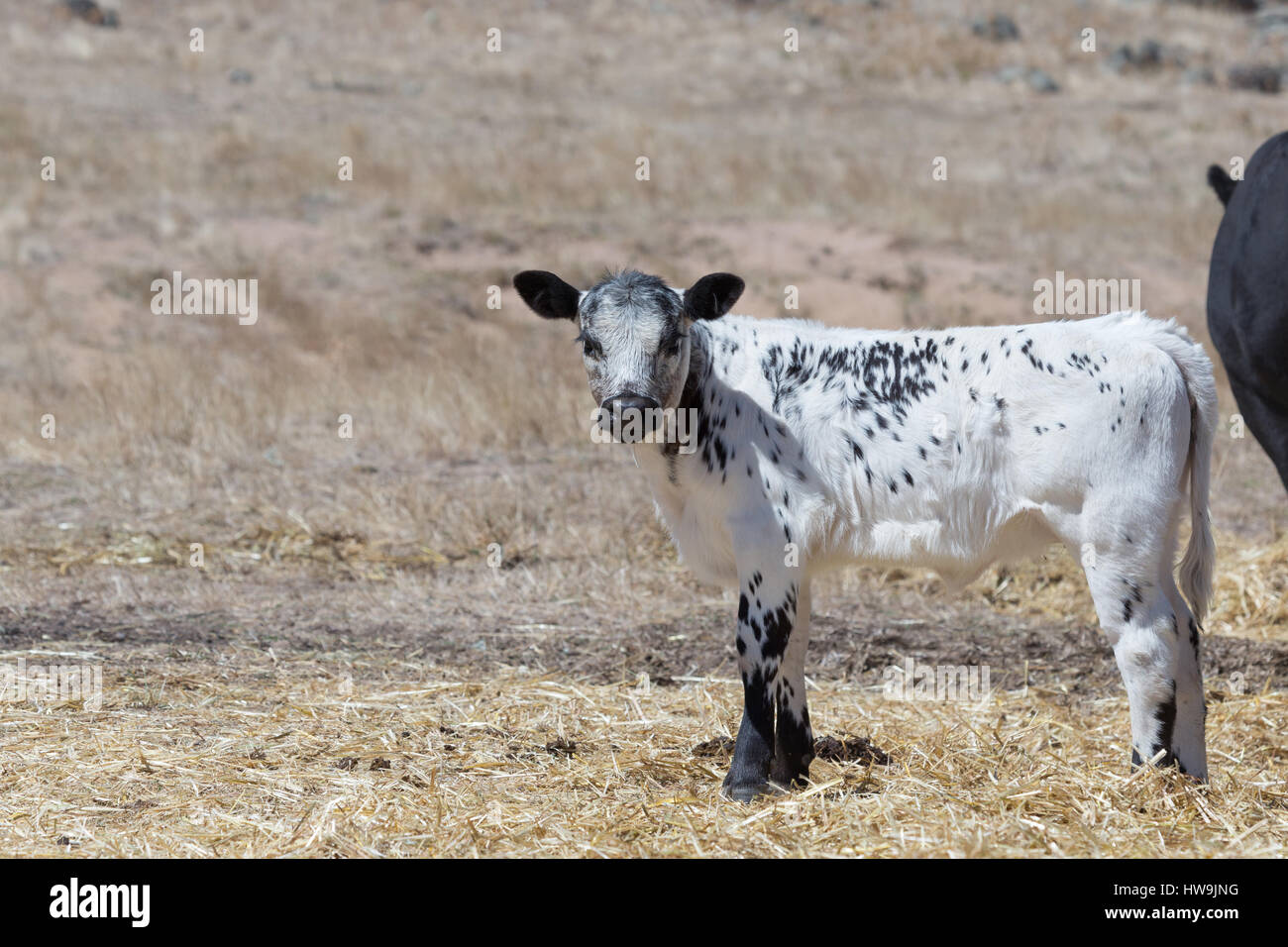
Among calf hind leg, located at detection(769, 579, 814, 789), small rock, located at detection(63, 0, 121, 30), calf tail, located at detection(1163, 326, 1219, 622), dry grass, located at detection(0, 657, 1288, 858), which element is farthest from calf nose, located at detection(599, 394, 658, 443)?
small rock, located at detection(63, 0, 121, 30)

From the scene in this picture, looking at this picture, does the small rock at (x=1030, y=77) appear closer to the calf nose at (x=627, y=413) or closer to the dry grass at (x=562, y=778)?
the dry grass at (x=562, y=778)

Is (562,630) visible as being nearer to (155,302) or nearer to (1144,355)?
(1144,355)

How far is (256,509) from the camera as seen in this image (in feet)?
36.6

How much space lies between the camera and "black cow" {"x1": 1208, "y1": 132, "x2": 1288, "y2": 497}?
265 inches

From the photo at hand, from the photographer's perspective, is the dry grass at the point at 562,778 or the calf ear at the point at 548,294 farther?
the calf ear at the point at 548,294

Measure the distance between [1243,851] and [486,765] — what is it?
10.1ft

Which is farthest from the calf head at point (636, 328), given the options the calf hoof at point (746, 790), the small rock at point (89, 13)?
the small rock at point (89, 13)

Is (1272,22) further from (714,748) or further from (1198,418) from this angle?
(714,748)

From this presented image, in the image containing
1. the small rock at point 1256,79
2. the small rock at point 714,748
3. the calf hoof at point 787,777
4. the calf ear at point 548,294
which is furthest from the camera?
the small rock at point 1256,79

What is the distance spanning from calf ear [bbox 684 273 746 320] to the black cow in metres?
2.63

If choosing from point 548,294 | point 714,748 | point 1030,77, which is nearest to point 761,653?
point 714,748

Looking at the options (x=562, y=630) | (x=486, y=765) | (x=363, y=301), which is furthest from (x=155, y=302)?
(x=486, y=765)

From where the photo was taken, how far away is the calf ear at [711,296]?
5.93m

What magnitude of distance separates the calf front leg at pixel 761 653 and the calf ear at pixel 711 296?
3.55ft
